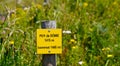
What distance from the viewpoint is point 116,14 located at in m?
5.12

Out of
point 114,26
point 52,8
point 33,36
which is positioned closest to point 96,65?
point 33,36

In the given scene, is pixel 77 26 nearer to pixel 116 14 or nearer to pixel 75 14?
pixel 75 14

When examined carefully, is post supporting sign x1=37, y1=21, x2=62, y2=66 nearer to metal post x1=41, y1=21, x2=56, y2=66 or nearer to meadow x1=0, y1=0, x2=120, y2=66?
metal post x1=41, y1=21, x2=56, y2=66

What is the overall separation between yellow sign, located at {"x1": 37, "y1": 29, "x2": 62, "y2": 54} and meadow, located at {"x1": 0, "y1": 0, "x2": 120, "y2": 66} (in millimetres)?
484

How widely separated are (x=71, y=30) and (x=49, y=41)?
65.4 inches

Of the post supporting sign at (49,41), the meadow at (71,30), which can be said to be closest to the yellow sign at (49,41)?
the post supporting sign at (49,41)

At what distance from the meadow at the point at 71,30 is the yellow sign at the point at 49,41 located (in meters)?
0.48

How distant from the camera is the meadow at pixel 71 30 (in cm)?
345

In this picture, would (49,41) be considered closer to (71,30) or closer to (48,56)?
(48,56)

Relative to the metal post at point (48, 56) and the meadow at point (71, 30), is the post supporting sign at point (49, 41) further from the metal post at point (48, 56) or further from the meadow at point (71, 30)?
the meadow at point (71, 30)

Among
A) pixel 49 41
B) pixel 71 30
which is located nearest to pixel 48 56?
pixel 49 41

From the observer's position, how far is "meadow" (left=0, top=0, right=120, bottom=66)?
3.45 metres

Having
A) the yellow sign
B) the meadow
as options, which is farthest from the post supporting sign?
the meadow

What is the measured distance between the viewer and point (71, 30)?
173 inches
